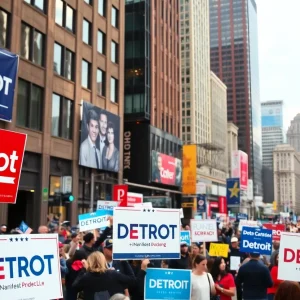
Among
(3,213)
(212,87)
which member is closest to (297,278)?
(3,213)

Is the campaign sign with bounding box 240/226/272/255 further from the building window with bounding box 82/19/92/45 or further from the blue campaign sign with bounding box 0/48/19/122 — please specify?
the building window with bounding box 82/19/92/45

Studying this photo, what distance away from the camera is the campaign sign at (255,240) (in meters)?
12.8

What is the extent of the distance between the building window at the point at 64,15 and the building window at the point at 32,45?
115 inches

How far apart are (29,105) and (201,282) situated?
24.5 metres

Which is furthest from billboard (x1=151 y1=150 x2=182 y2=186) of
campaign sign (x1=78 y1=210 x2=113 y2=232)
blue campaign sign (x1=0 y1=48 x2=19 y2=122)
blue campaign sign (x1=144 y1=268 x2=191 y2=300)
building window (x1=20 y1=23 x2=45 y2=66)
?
blue campaign sign (x1=144 y1=268 x2=191 y2=300)

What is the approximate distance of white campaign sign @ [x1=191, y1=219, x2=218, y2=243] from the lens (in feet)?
52.3

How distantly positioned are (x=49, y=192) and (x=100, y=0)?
58.2 ft

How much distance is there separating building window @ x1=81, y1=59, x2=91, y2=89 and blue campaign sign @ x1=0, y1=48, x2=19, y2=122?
2912cm

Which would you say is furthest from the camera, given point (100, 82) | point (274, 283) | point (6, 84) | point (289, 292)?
point (100, 82)

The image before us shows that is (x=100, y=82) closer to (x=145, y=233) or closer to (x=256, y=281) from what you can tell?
(x=256, y=281)

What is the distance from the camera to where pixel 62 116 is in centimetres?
3397

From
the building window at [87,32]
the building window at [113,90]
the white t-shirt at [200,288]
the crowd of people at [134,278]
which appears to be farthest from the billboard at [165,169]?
the white t-shirt at [200,288]

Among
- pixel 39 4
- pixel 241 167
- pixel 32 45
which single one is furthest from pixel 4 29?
pixel 241 167

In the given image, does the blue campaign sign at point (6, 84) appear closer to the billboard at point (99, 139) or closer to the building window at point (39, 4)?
the building window at point (39, 4)
